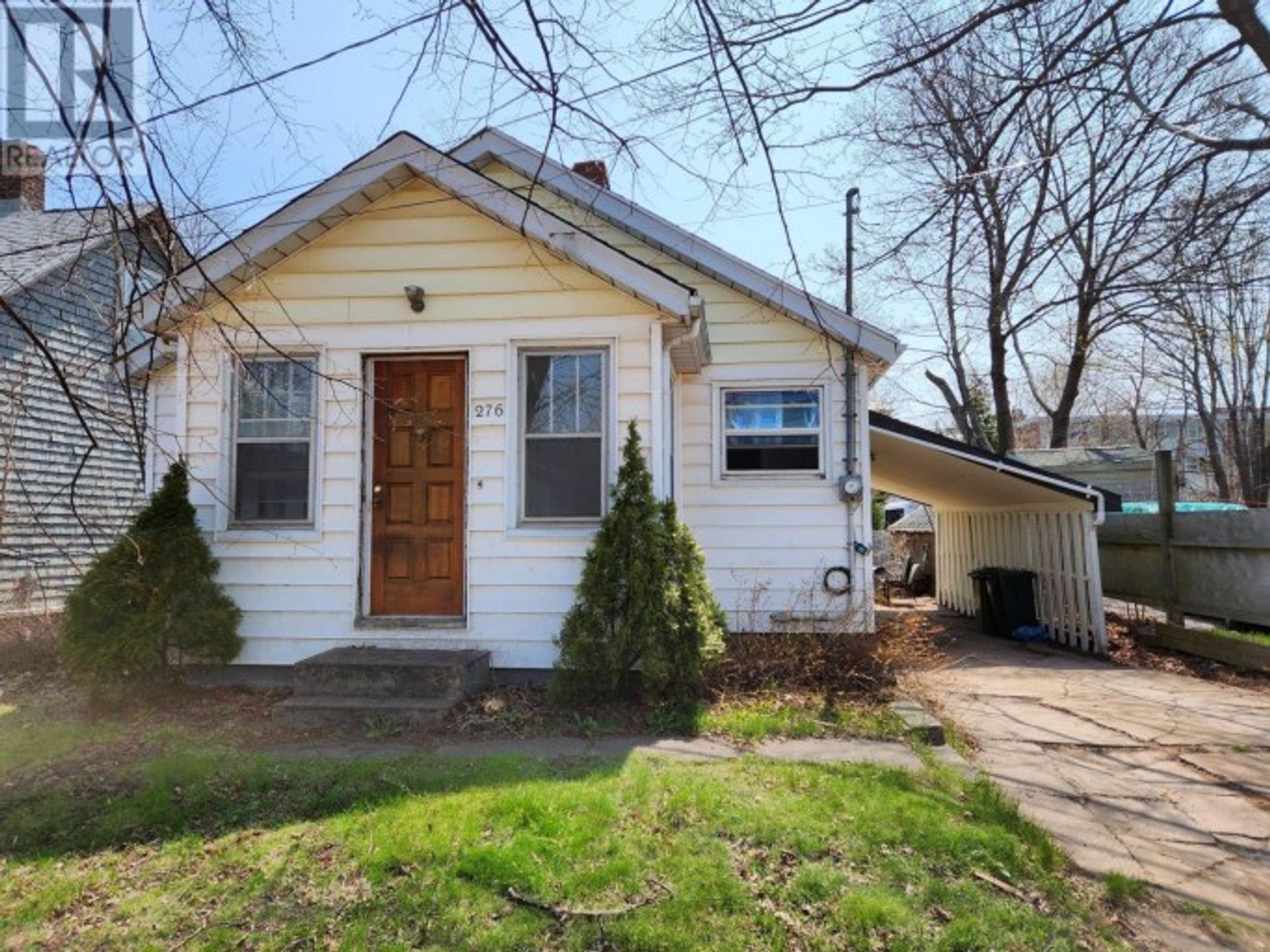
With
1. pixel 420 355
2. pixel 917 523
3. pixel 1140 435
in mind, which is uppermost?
pixel 1140 435

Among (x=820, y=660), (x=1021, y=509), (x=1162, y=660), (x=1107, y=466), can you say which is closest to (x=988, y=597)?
(x=1021, y=509)

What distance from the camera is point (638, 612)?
5074mm

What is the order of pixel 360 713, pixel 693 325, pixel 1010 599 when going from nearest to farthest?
pixel 360 713 → pixel 693 325 → pixel 1010 599

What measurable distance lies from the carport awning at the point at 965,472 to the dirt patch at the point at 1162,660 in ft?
6.04

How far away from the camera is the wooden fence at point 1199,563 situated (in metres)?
8.37

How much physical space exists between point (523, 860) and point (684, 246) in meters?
6.50

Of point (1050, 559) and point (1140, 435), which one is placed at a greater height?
point (1140, 435)

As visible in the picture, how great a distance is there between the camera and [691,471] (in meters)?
7.48

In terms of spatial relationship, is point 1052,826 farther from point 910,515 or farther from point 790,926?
point 910,515

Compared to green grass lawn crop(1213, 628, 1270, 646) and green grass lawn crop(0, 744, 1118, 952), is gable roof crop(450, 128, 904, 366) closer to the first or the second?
green grass lawn crop(0, 744, 1118, 952)

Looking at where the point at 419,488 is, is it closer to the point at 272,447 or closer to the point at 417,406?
the point at 417,406

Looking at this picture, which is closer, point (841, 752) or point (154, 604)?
point (841, 752)

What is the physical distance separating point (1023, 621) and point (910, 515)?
38.3 feet

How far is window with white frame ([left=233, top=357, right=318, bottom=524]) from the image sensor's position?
19.6 ft
